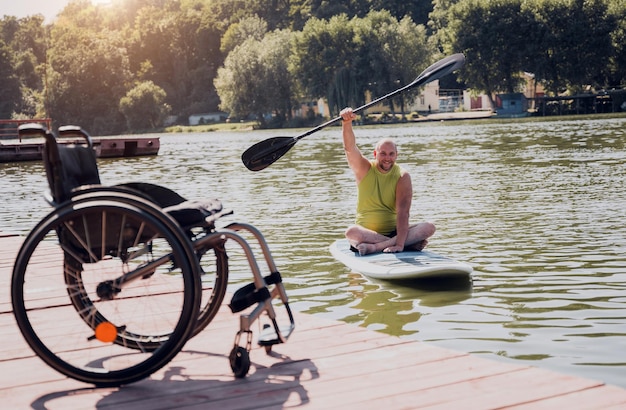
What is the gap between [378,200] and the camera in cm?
902

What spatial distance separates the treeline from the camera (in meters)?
79.1

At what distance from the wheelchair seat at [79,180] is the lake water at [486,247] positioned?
277cm

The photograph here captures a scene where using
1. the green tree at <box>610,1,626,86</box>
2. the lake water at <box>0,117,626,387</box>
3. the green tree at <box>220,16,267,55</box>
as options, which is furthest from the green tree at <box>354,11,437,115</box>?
Answer: the lake water at <box>0,117,626,387</box>

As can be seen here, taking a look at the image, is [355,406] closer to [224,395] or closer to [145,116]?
[224,395]

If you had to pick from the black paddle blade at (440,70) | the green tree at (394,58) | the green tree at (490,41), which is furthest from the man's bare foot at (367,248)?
the green tree at (490,41)

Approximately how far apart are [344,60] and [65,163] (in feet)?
271

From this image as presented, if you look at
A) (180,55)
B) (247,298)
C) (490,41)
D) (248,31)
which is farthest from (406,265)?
(180,55)

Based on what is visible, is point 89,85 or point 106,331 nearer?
point 106,331

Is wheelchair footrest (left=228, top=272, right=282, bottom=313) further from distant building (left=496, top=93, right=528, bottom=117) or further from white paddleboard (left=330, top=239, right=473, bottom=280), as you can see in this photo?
distant building (left=496, top=93, right=528, bottom=117)

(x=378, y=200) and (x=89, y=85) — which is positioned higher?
(x=89, y=85)

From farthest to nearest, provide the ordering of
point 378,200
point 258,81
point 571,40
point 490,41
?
point 258,81 → point 490,41 → point 571,40 → point 378,200

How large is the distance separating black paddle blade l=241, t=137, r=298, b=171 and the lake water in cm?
130

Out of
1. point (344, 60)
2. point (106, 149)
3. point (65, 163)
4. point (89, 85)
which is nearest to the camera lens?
point (65, 163)

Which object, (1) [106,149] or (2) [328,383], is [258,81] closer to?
(1) [106,149]
